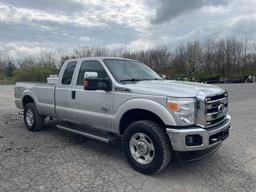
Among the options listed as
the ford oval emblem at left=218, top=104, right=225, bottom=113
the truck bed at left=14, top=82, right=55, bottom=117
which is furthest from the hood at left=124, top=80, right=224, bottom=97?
the truck bed at left=14, top=82, right=55, bottom=117

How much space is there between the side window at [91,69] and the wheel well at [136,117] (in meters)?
0.92

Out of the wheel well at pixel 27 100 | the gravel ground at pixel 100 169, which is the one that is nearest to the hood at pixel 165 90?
the gravel ground at pixel 100 169

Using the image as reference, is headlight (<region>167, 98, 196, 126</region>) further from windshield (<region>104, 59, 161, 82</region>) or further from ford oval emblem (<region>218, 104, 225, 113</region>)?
windshield (<region>104, 59, 161, 82</region>)

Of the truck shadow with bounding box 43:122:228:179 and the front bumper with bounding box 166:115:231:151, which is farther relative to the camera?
the truck shadow with bounding box 43:122:228:179

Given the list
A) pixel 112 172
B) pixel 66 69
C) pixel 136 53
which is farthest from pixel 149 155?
pixel 136 53

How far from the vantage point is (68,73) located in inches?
231

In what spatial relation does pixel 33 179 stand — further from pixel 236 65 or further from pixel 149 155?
pixel 236 65

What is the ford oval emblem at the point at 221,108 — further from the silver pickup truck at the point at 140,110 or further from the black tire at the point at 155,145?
the black tire at the point at 155,145

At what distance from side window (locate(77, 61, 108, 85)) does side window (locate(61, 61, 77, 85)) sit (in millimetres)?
291

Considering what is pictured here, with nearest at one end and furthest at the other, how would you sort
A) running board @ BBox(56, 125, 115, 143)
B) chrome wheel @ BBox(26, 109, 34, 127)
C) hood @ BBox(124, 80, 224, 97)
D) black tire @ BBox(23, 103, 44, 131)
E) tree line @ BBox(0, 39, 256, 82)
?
hood @ BBox(124, 80, 224, 97) → running board @ BBox(56, 125, 115, 143) → black tire @ BBox(23, 103, 44, 131) → chrome wheel @ BBox(26, 109, 34, 127) → tree line @ BBox(0, 39, 256, 82)

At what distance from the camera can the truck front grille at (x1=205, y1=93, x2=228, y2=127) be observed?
3.94 m

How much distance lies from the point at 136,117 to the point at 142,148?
60cm

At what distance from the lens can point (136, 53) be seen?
198ft

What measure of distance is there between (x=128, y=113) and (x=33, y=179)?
6.07 feet
